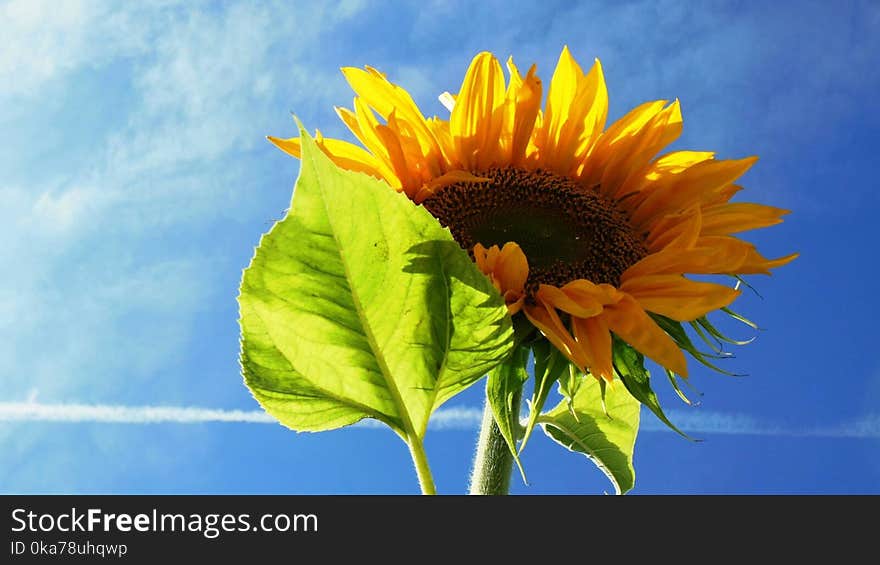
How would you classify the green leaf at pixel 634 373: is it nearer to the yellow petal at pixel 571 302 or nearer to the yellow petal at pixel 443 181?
the yellow petal at pixel 571 302

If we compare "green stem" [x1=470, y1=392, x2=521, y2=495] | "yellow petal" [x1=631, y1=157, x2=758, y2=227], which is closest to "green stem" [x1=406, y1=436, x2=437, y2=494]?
"green stem" [x1=470, y1=392, x2=521, y2=495]

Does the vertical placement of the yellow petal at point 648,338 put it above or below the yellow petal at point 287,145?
below

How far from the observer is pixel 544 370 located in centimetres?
200

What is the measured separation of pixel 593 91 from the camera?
244 cm

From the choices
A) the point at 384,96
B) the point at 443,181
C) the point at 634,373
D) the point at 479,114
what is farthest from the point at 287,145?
the point at 634,373

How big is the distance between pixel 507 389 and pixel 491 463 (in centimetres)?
28

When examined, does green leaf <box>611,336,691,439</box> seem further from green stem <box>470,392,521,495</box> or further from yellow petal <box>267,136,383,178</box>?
yellow petal <box>267,136,383,178</box>

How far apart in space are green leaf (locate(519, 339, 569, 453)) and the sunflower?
70 millimetres

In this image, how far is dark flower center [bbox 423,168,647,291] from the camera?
2449 millimetres

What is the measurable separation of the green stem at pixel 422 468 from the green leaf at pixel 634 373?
56 cm

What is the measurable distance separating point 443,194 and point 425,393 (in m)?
0.94

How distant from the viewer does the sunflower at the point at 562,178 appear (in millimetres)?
2146

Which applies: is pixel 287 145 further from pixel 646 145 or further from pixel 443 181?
pixel 646 145

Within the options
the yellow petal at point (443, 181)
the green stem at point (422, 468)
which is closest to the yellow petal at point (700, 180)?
the yellow petal at point (443, 181)
